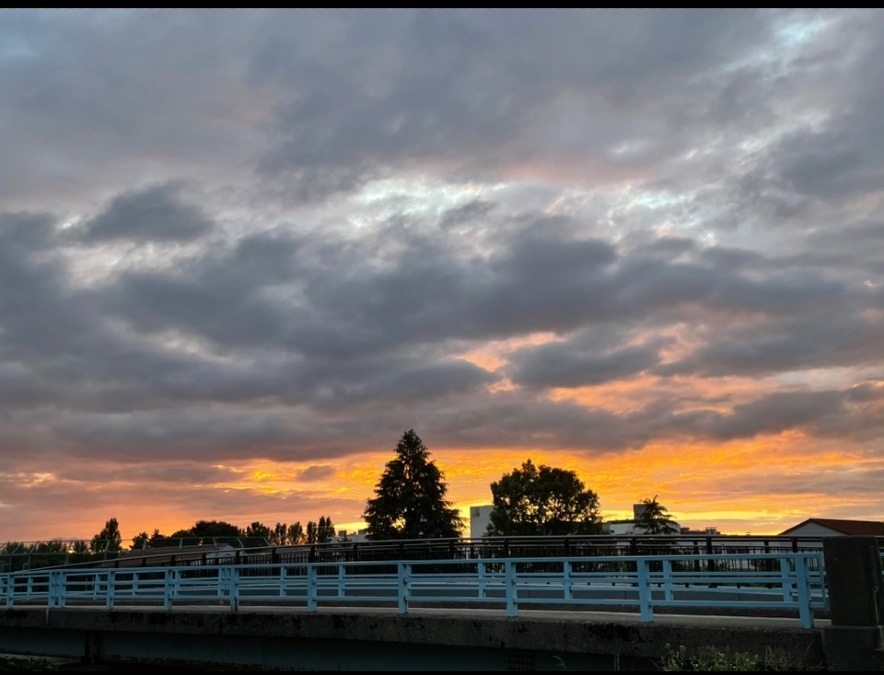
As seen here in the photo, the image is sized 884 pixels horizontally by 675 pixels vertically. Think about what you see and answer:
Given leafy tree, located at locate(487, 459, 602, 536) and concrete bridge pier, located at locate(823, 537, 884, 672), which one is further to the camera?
leafy tree, located at locate(487, 459, 602, 536)

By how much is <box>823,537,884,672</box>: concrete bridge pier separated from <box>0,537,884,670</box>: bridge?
0.02m

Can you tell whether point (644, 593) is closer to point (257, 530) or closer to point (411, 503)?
point (411, 503)

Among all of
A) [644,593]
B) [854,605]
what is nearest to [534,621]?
[644,593]

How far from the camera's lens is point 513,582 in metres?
16.7

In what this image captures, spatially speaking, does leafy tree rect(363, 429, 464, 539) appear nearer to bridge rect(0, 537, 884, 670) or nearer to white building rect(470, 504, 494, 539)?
white building rect(470, 504, 494, 539)

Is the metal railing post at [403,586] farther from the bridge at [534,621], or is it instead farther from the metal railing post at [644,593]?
the metal railing post at [644,593]

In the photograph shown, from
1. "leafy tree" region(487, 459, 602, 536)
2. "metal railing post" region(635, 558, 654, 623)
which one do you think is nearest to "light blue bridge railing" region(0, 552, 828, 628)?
"metal railing post" region(635, 558, 654, 623)

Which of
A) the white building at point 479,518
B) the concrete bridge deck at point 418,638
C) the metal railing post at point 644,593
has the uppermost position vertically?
the white building at point 479,518

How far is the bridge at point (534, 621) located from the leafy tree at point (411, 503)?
47987mm

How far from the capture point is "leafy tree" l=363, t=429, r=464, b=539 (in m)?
75.8

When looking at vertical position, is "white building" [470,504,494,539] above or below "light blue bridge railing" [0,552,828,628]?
above

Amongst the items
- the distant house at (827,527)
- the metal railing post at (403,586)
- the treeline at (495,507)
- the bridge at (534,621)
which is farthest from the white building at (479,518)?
the metal railing post at (403,586)

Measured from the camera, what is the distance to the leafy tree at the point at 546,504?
283 ft

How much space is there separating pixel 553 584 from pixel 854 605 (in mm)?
7067
